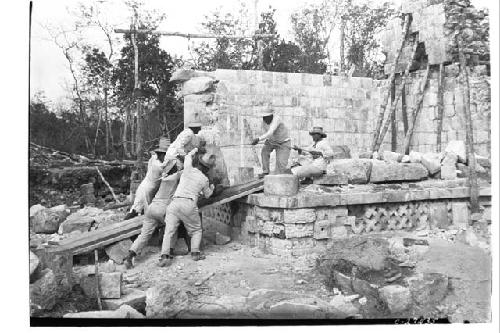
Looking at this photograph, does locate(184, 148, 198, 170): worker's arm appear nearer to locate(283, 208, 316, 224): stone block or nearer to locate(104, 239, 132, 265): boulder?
locate(104, 239, 132, 265): boulder

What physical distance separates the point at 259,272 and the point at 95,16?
5.97 meters

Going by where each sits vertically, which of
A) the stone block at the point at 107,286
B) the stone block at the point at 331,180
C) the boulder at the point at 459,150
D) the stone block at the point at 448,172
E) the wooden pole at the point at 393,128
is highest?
the wooden pole at the point at 393,128

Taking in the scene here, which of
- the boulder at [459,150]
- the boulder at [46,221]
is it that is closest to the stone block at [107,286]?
the boulder at [46,221]

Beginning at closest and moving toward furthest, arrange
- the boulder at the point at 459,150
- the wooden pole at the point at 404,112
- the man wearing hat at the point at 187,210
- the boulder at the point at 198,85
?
the man wearing hat at the point at 187,210 → the boulder at the point at 459,150 → the boulder at the point at 198,85 → the wooden pole at the point at 404,112

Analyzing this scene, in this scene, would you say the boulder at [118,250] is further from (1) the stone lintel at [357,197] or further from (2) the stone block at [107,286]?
(1) the stone lintel at [357,197]

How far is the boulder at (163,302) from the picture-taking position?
584cm

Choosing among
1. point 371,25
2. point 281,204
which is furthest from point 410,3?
point 281,204

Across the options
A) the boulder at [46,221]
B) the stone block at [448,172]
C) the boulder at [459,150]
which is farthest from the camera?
the boulder at [459,150]

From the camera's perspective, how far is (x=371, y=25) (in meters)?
15.4

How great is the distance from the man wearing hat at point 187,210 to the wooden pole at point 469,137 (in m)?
4.49

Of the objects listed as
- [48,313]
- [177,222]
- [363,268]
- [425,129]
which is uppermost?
[425,129]

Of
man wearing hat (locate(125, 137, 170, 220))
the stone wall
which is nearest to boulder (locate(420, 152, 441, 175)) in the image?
the stone wall

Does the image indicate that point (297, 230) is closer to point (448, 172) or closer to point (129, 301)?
point (129, 301)

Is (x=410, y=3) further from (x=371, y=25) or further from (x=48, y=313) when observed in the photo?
(x=48, y=313)
